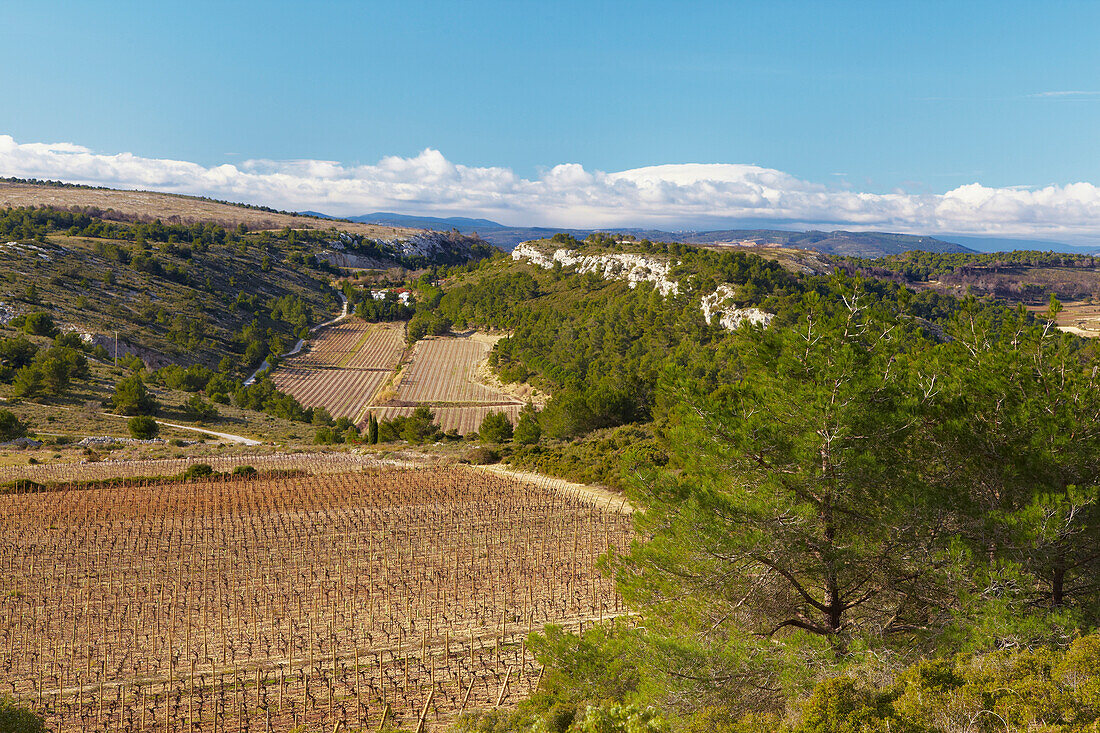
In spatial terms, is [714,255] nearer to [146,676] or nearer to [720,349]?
[720,349]

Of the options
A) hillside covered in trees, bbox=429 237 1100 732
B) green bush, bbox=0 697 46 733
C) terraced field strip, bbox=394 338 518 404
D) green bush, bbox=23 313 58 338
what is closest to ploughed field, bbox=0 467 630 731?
green bush, bbox=0 697 46 733

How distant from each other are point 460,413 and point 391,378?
2668cm

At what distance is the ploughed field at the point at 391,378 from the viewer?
8519 centimetres

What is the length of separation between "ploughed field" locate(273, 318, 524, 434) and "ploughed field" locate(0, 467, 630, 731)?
3904 centimetres

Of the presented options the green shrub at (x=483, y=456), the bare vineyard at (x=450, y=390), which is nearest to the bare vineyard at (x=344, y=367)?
the bare vineyard at (x=450, y=390)

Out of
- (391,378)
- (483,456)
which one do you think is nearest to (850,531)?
(483,456)

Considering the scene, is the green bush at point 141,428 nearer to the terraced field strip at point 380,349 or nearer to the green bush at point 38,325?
the green bush at point 38,325

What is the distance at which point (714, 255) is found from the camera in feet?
367

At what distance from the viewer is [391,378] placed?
342 ft

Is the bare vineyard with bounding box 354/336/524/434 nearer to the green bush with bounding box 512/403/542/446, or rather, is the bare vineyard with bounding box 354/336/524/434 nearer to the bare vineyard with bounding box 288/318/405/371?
the bare vineyard with bounding box 288/318/405/371

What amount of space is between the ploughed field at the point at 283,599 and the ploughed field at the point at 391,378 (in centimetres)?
3904

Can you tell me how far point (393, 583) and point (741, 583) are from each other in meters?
15.8

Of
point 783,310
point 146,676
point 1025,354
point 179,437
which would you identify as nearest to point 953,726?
point 1025,354

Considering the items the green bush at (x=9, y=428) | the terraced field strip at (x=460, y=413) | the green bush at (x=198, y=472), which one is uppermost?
the green bush at (x=9, y=428)
